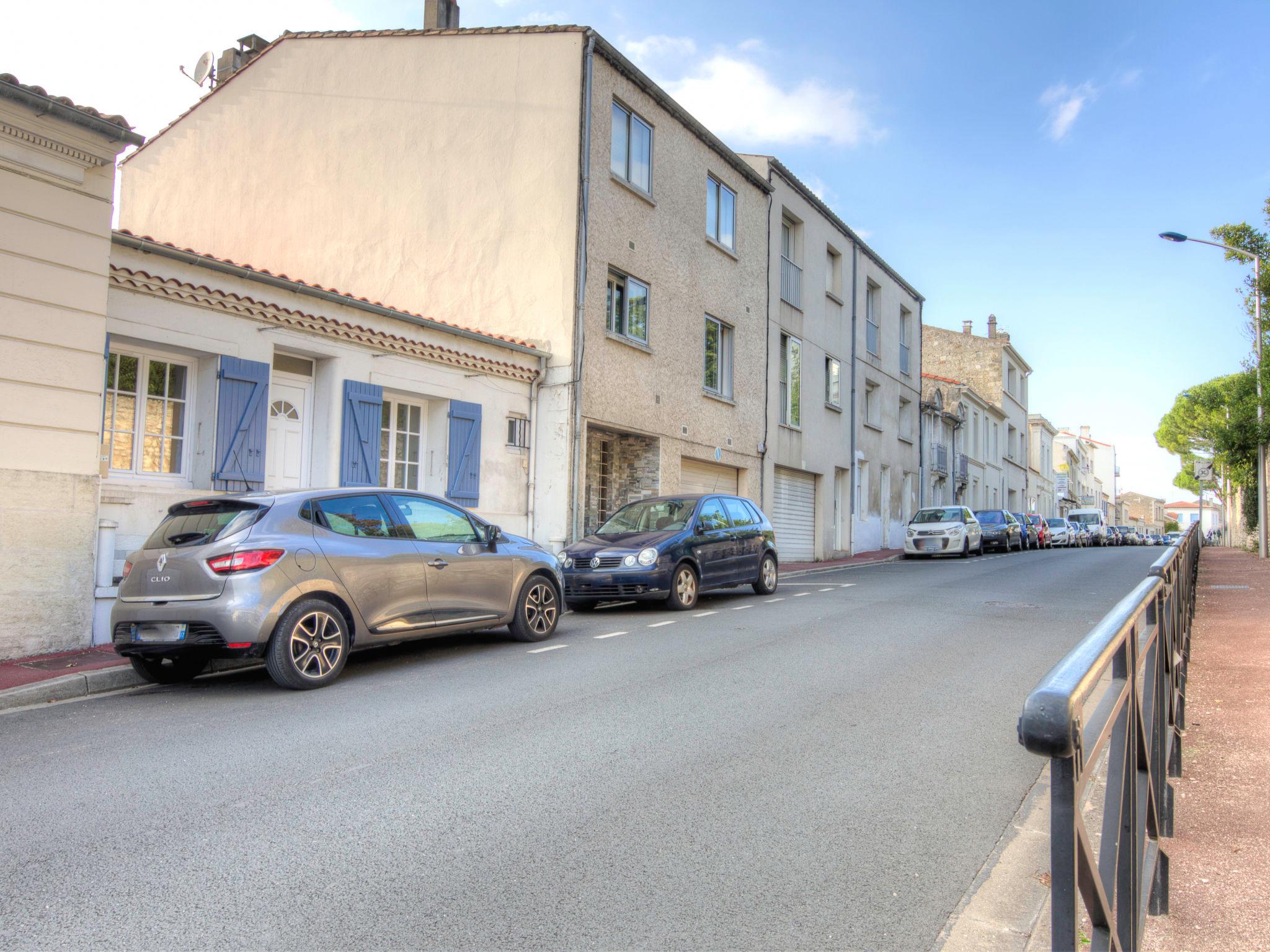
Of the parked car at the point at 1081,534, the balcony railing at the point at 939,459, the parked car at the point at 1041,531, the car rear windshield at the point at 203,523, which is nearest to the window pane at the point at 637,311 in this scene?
the car rear windshield at the point at 203,523

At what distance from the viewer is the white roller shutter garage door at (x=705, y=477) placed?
19609 mm

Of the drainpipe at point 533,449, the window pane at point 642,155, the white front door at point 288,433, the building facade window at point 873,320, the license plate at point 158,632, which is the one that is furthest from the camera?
the building facade window at point 873,320

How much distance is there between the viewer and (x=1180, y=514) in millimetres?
147125

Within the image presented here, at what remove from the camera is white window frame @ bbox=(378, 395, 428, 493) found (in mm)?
13438

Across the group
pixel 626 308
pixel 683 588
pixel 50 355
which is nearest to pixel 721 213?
pixel 626 308

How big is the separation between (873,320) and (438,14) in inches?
654

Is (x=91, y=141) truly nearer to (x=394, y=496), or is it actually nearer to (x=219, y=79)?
(x=394, y=496)

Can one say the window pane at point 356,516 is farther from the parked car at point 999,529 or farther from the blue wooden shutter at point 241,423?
the parked car at point 999,529

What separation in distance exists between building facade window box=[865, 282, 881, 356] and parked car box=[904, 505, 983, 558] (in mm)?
5518

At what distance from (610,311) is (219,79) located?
11552mm

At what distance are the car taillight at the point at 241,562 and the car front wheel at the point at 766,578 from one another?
28.5ft

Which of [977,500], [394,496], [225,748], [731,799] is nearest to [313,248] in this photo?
[394,496]

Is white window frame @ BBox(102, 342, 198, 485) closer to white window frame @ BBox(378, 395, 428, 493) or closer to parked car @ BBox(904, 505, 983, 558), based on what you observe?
white window frame @ BBox(378, 395, 428, 493)

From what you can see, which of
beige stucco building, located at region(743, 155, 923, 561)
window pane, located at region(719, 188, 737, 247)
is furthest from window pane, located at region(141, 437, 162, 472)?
beige stucco building, located at region(743, 155, 923, 561)
